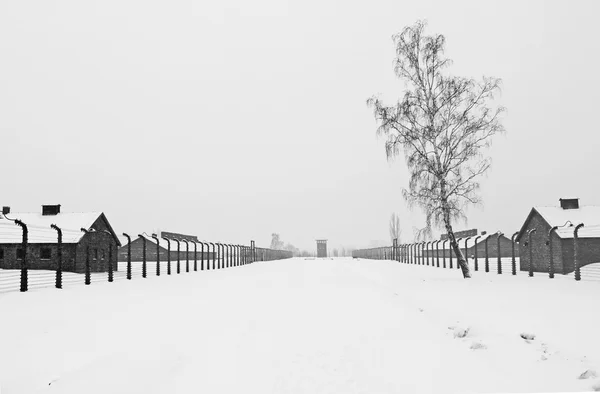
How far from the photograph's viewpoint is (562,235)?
74.5 feet

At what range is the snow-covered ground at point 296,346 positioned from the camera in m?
4.48

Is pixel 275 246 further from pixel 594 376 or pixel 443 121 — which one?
pixel 594 376

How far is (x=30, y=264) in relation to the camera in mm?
27875

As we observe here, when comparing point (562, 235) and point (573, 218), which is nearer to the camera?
point (562, 235)

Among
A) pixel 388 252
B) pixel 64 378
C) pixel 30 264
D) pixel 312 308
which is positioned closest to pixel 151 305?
pixel 312 308

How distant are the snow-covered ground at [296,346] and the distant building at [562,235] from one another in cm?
1360

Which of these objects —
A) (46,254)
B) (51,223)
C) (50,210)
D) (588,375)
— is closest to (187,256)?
(51,223)

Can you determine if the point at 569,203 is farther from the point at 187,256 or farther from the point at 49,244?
the point at 49,244

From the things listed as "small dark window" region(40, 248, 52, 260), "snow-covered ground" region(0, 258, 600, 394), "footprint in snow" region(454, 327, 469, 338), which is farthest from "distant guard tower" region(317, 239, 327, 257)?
"footprint in snow" region(454, 327, 469, 338)

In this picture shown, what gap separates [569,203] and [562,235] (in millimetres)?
4059

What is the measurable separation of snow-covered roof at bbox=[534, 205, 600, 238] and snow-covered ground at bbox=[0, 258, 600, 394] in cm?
1434

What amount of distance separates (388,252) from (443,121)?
46369mm

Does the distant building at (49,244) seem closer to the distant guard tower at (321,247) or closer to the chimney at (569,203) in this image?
the chimney at (569,203)

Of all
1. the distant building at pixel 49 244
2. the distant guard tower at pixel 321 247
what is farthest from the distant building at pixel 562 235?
the distant guard tower at pixel 321 247
